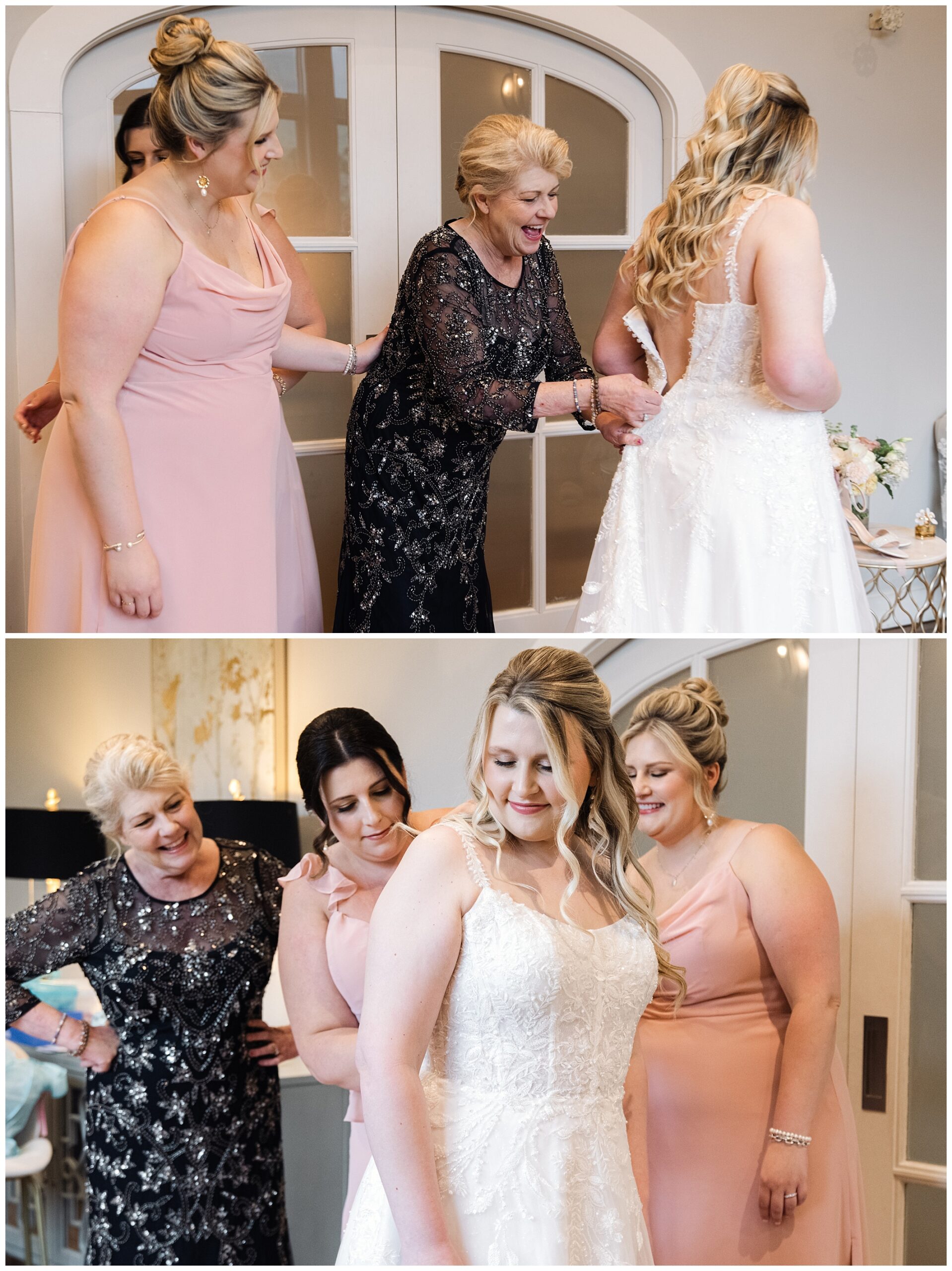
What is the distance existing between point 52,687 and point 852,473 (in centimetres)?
185

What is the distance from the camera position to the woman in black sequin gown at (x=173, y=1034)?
1.88 metres

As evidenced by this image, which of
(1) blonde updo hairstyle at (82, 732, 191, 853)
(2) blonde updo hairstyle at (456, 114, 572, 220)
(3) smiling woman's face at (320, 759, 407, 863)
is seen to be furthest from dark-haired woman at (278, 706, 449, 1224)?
(2) blonde updo hairstyle at (456, 114, 572, 220)

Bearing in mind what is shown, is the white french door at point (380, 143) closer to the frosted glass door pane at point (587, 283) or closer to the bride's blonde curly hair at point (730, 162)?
the frosted glass door pane at point (587, 283)

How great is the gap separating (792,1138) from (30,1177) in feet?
4.47

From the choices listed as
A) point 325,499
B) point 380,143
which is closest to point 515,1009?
point 325,499

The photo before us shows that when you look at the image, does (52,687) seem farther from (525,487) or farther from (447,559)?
(525,487)

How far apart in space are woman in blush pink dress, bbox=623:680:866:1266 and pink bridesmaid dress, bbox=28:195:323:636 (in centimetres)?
87

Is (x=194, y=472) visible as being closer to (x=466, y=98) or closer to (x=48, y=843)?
(x=48, y=843)

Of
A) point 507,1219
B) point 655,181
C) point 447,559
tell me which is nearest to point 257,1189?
point 507,1219

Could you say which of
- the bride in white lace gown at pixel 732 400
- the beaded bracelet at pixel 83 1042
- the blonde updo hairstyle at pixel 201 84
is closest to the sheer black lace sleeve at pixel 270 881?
the beaded bracelet at pixel 83 1042

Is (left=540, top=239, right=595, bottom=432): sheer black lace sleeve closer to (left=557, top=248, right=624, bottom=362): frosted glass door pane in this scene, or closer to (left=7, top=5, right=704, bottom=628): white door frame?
(left=557, top=248, right=624, bottom=362): frosted glass door pane

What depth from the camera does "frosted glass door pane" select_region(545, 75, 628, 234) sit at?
300cm

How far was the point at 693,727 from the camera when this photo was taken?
186 cm

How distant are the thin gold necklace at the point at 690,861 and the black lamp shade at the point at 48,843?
98 centimetres
